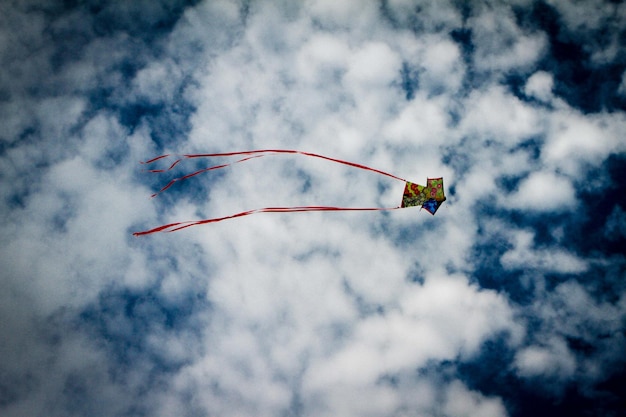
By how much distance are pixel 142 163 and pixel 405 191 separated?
8709 millimetres

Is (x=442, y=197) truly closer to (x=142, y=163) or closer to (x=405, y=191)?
(x=405, y=191)

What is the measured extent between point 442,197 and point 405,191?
0.80 m

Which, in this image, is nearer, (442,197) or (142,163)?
(442,197)

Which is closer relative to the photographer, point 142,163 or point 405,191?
point 405,191

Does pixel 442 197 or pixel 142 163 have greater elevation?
pixel 142 163

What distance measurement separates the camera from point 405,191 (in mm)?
7023

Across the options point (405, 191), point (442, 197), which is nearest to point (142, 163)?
point (405, 191)

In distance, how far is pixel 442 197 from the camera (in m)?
6.90

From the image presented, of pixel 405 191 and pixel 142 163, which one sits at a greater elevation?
pixel 142 163

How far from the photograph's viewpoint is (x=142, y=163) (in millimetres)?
10594
